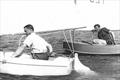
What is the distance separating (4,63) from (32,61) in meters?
1.04

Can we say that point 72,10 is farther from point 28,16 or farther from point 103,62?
point 28,16

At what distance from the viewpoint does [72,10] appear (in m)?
17.1

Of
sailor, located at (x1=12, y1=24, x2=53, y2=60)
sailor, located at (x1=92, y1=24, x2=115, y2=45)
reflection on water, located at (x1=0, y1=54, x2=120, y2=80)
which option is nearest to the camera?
→ sailor, located at (x1=12, y1=24, x2=53, y2=60)

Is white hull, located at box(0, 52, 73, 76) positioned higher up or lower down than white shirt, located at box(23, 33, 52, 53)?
lower down

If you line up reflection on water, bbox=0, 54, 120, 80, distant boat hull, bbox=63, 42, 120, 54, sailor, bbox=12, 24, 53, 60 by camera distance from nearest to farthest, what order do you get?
sailor, bbox=12, 24, 53, 60 < reflection on water, bbox=0, 54, 120, 80 < distant boat hull, bbox=63, 42, 120, 54

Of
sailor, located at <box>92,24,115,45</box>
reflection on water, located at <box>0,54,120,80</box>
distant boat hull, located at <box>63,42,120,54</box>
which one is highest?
sailor, located at <box>92,24,115,45</box>

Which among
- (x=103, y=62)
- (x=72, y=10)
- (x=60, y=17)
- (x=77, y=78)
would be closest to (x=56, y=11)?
(x=60, y=17)

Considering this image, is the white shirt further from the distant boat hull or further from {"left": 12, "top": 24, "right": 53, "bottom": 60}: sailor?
the distant boat hull

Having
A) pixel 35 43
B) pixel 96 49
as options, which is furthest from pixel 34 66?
pixel 96 49

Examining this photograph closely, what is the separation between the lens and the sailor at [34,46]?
1122cm

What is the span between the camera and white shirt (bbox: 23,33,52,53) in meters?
11.2

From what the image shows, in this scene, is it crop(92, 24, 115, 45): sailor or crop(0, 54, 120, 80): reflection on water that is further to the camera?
crop(92, 24, 115, 45): sailor

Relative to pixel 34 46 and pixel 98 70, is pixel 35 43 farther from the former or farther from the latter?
pixel 98 70

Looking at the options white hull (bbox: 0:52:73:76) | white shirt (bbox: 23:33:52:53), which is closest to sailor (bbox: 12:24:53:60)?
white shirt (bbox: 23:33:52:53)
